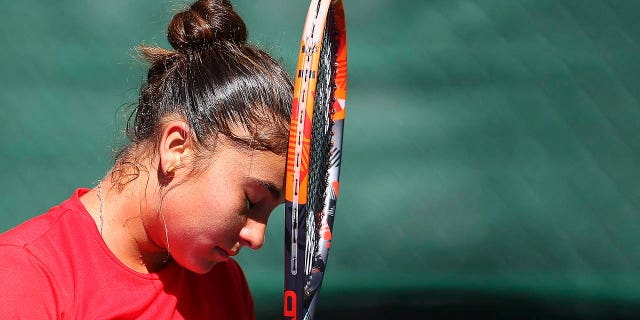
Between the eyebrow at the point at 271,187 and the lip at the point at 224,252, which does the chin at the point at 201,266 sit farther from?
the eyebrow at the point at 271,187

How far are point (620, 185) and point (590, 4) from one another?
488 millimetres

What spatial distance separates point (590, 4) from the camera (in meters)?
2.62

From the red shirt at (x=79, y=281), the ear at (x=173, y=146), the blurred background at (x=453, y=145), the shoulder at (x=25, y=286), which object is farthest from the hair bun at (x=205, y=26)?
the blurred background at (x=453, y=145)

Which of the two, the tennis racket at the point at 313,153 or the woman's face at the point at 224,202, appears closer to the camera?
the tennis racket at the point at 313,153

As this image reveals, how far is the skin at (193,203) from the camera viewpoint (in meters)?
1.36

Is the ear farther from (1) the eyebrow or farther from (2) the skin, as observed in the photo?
(1) the eyebrow

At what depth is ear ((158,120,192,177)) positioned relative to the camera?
1.38 meters

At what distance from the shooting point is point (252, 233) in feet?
4.53

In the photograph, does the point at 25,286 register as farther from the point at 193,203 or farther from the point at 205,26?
the point at 205,26

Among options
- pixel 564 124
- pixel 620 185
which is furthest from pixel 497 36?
pixel 620 185

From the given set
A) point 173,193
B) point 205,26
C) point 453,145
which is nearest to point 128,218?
point 173,193

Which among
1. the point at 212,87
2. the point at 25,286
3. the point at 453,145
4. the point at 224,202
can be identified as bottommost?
the point at 25,286

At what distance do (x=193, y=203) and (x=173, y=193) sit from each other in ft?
0.12

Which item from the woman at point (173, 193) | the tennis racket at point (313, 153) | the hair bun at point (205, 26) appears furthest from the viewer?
the hair bun at point (205, 26)
